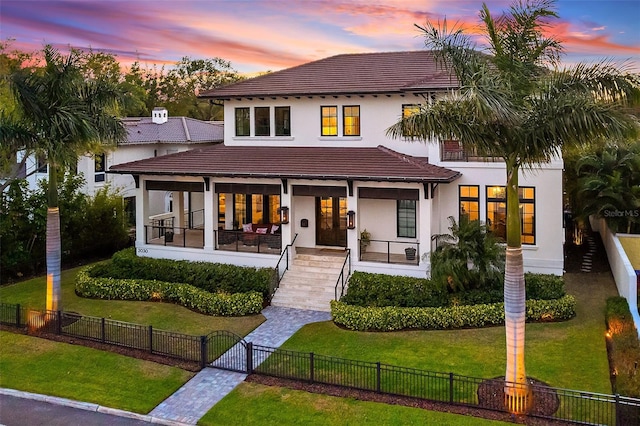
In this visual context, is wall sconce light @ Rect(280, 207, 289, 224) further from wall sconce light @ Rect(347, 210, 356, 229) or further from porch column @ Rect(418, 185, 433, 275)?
porch column @ Rect(418, 185, 433, 275)

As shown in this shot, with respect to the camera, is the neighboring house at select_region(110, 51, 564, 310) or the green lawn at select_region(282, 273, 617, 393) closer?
the green lawn at select_region(282, 273, 617, 393)

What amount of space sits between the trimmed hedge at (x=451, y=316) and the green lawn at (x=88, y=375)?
5.92m

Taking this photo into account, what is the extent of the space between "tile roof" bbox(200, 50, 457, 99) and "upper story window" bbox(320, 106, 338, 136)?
38.3 inches

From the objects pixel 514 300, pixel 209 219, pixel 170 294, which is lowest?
pixel 170 294

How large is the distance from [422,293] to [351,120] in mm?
8789

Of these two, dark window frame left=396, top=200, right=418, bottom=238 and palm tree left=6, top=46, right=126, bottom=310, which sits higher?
palm tree left=6, top=46, right=126, bottom=310

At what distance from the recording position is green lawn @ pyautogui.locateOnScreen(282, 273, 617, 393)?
43.9ft

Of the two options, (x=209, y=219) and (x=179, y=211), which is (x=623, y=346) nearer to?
(x=209, y=219)

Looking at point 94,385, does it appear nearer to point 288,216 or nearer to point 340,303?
point 340,303

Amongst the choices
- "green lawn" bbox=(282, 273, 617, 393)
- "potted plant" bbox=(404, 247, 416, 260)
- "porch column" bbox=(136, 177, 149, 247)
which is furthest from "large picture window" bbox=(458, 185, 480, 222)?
"porch column" bbox=(136, 177, 149, 247)

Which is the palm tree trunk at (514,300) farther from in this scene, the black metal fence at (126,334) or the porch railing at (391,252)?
the porch railing at (391,252)

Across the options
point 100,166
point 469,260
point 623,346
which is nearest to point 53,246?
point 469,260

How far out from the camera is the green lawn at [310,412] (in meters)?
11.3

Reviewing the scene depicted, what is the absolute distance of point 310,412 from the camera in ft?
Answer: 38.8
